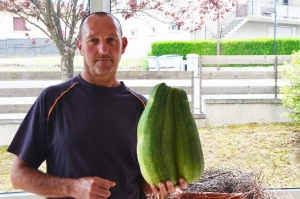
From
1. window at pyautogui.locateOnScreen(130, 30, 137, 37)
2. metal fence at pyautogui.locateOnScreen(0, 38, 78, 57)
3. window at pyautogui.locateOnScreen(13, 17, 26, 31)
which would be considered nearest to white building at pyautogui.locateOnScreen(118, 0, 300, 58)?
window at pyautogui.locateOnScreen(130, 30, 137, 37)

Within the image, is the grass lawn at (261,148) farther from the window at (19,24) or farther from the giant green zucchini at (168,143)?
the giant green zucchini at (168,143)

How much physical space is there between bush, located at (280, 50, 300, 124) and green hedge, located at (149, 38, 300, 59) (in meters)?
0.08

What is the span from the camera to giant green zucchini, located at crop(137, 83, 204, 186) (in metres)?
0.97

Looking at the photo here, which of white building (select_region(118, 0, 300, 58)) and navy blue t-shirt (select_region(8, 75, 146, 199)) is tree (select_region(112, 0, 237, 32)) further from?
navy blue t-shirt (select_region(8, 75, 146, 199))

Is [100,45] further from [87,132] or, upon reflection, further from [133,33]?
[133,33]

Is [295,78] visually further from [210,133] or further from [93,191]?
[93,191]

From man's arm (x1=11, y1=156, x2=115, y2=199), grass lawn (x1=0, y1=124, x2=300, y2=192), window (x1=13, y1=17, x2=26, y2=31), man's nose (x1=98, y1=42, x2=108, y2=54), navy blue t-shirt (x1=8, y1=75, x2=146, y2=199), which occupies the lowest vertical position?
grass lawn (x1=0, y1=124, x2=300, y2=192)

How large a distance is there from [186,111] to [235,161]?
74.7 inches

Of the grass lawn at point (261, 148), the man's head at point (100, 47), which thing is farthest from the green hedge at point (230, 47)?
the man's head at point (100, 47)

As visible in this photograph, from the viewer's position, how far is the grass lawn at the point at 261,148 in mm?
2814

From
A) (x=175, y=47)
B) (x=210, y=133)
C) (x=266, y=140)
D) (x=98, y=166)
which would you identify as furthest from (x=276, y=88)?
(x=98, y=166)

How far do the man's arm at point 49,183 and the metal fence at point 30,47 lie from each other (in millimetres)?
1471

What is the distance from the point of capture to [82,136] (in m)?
1.29

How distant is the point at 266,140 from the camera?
2.85m
